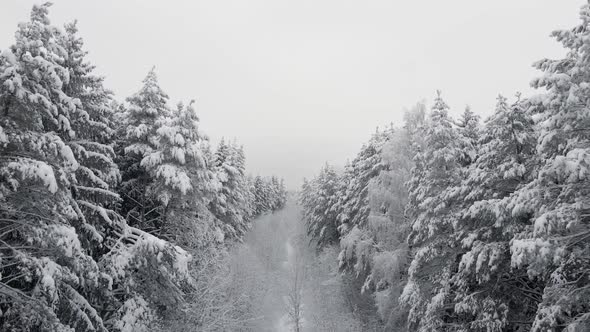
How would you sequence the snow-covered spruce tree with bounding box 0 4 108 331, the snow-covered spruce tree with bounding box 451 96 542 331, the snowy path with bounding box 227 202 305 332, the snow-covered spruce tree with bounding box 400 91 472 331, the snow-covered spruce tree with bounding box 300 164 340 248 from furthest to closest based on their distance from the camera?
the snow-covered spruce tree with bounding box 300 164 340 248 < the snowy path with bounding box 227 202 305 332 < the snow-covered spruce tree with bounding box 400 91 472 331 < the snow-covered spruce tree with bounding box 451 96 542 331 < the snow-covered spruce tree with bounding box 0 4 108 331

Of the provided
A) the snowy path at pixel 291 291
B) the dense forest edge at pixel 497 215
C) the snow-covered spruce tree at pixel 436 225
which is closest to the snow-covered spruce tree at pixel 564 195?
the dense forest edge at pixel 497 215

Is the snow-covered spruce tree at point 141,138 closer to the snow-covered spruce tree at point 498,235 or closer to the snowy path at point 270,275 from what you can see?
the snowy path at point 270,275

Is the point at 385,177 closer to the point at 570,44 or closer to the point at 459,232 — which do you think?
the point at 459,232

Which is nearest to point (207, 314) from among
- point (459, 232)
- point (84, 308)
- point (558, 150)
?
point (84, 308)

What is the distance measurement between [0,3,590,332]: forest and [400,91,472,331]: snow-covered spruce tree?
0.07 meters

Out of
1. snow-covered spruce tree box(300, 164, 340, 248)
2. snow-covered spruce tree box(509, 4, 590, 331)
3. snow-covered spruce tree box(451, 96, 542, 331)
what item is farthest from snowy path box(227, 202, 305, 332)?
snow-covered spruce tree box(509, 4, 590, 331)

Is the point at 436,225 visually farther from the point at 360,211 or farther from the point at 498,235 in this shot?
the point at 360,211

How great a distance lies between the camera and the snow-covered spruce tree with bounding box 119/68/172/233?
15578 mm

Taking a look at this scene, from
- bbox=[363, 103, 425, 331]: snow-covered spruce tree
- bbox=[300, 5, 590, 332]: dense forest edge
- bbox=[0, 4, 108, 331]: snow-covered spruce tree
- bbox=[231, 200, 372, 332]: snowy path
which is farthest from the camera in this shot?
bbox=[231, 200, 372, 332]: snowy path

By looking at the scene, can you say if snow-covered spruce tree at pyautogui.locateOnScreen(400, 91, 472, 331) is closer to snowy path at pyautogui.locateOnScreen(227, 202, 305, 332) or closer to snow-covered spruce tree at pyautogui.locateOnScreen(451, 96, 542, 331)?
snow-covered spruce tree at pyautogui.locateOnScreen(451, 96, 542, 331)

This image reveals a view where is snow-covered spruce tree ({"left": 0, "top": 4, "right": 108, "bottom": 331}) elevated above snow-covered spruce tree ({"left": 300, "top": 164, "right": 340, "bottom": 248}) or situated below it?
below

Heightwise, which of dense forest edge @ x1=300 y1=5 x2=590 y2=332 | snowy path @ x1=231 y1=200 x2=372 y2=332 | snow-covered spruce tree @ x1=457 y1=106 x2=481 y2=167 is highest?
snow-covered spruce tree @ x1=457 y1=106 x2=481 y2=167

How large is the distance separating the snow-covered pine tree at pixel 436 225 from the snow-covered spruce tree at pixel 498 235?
3.10ft

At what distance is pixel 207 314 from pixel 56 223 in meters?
10.3
